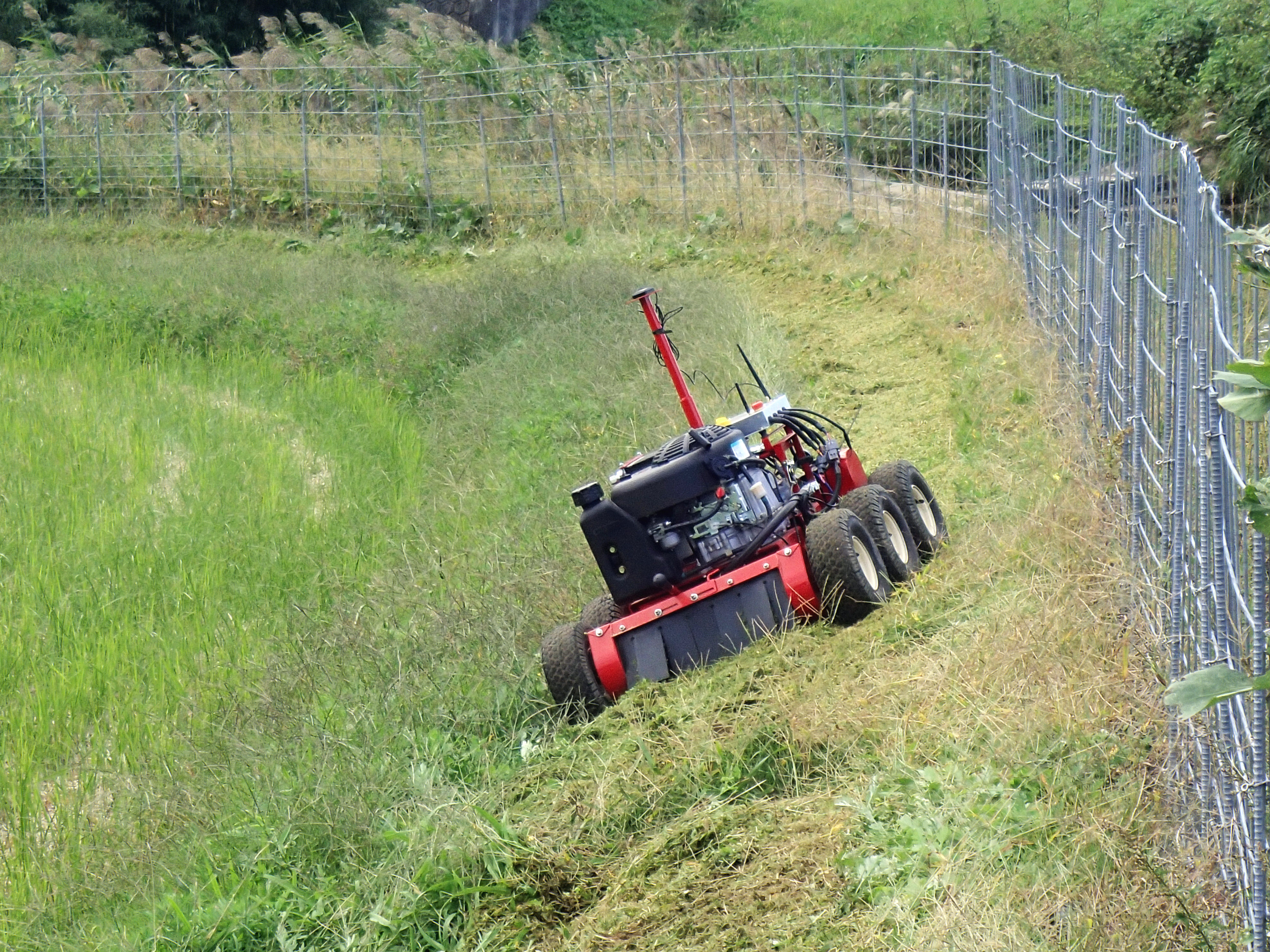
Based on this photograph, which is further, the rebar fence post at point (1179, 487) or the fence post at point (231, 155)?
the fence post at point (231, 155)

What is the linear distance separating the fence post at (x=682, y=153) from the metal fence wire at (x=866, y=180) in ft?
0.11

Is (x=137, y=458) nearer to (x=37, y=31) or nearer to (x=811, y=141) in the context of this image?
(x=811, y=141)

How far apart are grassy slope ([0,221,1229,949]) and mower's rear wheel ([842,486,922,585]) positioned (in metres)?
0.13

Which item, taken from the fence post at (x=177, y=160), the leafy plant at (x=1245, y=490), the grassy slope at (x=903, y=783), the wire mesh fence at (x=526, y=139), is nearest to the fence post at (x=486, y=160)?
the wire mesh fence at (x=526, y=139)

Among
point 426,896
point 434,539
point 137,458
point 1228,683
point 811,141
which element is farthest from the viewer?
point 811,141

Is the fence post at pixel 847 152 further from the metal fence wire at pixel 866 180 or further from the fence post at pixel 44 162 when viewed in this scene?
the fence post at pixel 44 162

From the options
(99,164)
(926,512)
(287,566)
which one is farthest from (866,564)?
(99,164)

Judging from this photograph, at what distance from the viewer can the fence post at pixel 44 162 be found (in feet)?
57.1

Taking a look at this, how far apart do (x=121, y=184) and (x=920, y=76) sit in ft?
33.1

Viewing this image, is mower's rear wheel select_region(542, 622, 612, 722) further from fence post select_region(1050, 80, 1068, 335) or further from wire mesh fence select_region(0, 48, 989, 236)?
wire mesh fence select_region(0, 48, 989, 236)

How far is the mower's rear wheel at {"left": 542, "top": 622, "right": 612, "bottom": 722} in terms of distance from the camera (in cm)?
518

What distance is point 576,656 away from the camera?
5.19 m

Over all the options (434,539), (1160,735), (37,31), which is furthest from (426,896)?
(37,31)

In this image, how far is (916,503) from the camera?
601 centimetres
